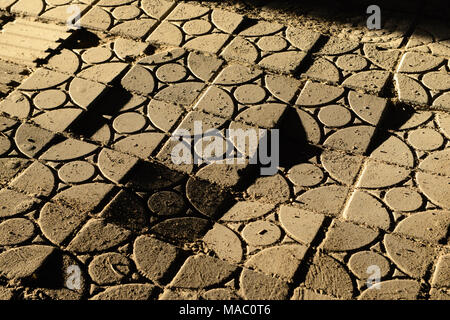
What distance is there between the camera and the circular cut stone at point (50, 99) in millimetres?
3605

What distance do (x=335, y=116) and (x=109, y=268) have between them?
4.99 feet

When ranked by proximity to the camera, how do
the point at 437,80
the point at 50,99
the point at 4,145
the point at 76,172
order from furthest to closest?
the point at 437,80 < the point at 50,99 < the point at 4,145 < the point at 76,172

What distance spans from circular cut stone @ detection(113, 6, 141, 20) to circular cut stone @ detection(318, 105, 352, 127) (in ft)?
4.97

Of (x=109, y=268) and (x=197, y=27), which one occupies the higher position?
(x=197, y=27)

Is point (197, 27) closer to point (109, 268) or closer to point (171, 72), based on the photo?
point (171, 72)

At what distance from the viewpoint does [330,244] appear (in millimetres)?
2867

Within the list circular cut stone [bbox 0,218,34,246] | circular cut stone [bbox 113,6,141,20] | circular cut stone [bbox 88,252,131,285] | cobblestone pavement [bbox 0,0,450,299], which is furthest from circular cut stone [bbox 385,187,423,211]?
circular cut stone [bbox 113,6,141,20]

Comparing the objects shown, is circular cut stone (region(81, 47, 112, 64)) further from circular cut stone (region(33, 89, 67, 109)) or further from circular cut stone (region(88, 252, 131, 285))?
circular cut stone (region(88, 252, 131, 285))

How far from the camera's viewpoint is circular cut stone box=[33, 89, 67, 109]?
361 centimetres

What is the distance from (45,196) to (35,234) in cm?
25

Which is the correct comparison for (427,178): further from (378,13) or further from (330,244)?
(378,13)

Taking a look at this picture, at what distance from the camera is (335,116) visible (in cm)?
353

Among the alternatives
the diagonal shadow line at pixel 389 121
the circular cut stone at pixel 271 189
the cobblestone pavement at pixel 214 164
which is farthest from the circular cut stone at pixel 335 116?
the circular cut stone at pixel 271 189

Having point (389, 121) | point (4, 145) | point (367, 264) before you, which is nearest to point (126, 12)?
point (4, 145)
